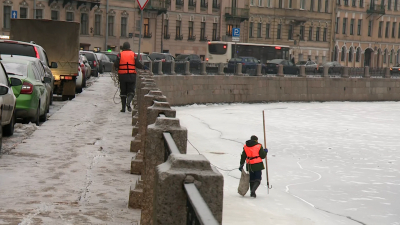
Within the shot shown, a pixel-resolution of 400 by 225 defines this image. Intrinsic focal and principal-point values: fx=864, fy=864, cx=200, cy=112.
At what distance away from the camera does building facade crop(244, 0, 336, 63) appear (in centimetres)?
7856

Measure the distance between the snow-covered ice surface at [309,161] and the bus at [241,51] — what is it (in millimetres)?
20426

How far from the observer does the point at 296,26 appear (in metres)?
81.8

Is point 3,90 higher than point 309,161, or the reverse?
point 3,90

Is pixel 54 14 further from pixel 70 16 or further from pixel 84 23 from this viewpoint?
pixel 84 23

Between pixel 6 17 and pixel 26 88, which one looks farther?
pixel 6 17

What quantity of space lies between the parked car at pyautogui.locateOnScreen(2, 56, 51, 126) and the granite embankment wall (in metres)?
23.1

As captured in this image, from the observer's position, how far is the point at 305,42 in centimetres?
8238

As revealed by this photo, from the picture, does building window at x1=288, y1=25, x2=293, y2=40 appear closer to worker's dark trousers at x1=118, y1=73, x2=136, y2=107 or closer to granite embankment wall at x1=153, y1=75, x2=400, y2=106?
granite embankment wall at x1=153, y1=75, x2=400, y2=106

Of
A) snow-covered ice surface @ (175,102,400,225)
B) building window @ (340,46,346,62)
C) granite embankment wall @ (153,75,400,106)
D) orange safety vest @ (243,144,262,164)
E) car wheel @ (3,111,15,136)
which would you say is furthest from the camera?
building window @ (340,46,346,62)

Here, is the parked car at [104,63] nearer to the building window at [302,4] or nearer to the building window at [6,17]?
the building window at [6,17]

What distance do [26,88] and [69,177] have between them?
615cm

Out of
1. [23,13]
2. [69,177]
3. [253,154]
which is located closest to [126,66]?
[253,154]

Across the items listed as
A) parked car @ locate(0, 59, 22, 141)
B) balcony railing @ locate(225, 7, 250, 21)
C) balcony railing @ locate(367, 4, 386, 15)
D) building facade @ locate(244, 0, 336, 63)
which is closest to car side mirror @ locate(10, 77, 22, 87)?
parked car @ locate(0, 59, 22, 141)

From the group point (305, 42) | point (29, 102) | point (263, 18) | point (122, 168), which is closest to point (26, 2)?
point (263, 18)
